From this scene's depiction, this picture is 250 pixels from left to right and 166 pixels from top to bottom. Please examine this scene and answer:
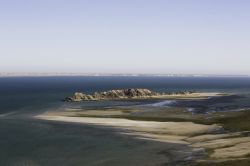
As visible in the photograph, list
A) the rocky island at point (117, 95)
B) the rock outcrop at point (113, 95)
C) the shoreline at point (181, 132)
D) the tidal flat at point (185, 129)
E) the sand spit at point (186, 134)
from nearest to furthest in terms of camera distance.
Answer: the tidal flat at point (185, 129)
the shoreline at point (181, 132)
the sand spit at point (186, 134)
the rock outcrop at point (113, 95)
the rocky island at point (117, 95)

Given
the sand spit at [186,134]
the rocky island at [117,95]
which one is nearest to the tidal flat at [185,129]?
the sand spit at [186,134]

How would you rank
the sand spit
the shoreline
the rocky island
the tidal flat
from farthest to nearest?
the rocky island < the sand spit < the shoreline < the tidal flat

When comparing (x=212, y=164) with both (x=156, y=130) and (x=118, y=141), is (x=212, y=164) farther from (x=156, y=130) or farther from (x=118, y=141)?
(x=156, y=130)

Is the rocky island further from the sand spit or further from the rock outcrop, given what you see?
the sand spit

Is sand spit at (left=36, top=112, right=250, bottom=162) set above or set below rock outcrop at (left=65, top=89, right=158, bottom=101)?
below

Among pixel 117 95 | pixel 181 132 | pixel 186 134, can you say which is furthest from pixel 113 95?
pixel 186 134

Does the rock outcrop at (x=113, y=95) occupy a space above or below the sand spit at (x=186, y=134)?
above

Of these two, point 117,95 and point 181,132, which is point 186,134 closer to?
point 181,132

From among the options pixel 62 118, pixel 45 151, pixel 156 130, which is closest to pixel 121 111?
pixel 62 118

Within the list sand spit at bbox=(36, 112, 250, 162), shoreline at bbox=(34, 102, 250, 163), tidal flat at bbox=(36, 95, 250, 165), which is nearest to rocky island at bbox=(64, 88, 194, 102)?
tidal flat at bbox=(36, 95, 250, 165)

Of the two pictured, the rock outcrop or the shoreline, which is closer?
the shoreline

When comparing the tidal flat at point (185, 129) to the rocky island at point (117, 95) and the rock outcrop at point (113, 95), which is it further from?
the rocky island at point (117, 95)
